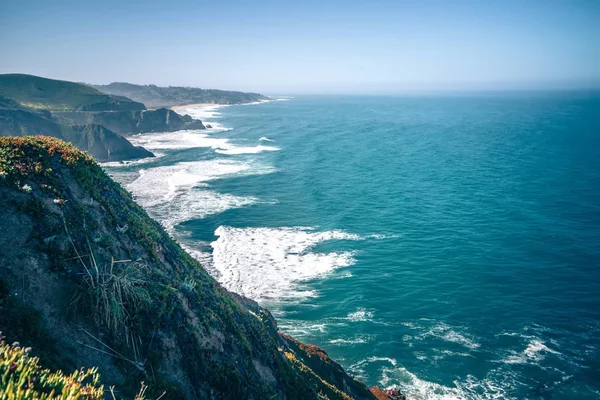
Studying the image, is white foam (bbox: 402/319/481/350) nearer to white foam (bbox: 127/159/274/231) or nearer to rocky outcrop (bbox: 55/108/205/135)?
white foam (bbox: 127/159/274/231)

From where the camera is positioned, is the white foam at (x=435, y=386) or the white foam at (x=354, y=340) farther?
the white foam at (x=354, y=340)

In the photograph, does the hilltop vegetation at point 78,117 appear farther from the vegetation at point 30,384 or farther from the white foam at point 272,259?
the vegetation at point 30,384

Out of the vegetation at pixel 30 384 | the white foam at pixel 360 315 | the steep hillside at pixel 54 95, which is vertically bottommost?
the white foam at pixel 360 315

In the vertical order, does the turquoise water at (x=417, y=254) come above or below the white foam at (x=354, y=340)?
above

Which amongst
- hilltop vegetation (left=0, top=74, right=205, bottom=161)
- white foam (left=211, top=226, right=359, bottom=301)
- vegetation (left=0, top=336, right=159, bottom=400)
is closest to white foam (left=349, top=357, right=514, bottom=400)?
white foam (left=211, top=226, right=359, bottom=301)

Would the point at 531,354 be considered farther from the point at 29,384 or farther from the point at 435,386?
the point at 29,384

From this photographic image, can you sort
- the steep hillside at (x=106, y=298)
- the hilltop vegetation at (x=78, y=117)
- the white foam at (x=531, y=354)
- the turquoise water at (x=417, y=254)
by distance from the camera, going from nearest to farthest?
the steep hillside at (x=106, y=298) → the white foam at (x=531, y=354) → the turquoise water at (x=417, y=254) → the hilltop vegetation at (x=78, y=117)

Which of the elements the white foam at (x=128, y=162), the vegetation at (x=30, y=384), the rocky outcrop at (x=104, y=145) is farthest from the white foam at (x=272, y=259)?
the rocky outcrop at (x=104, y=145)
